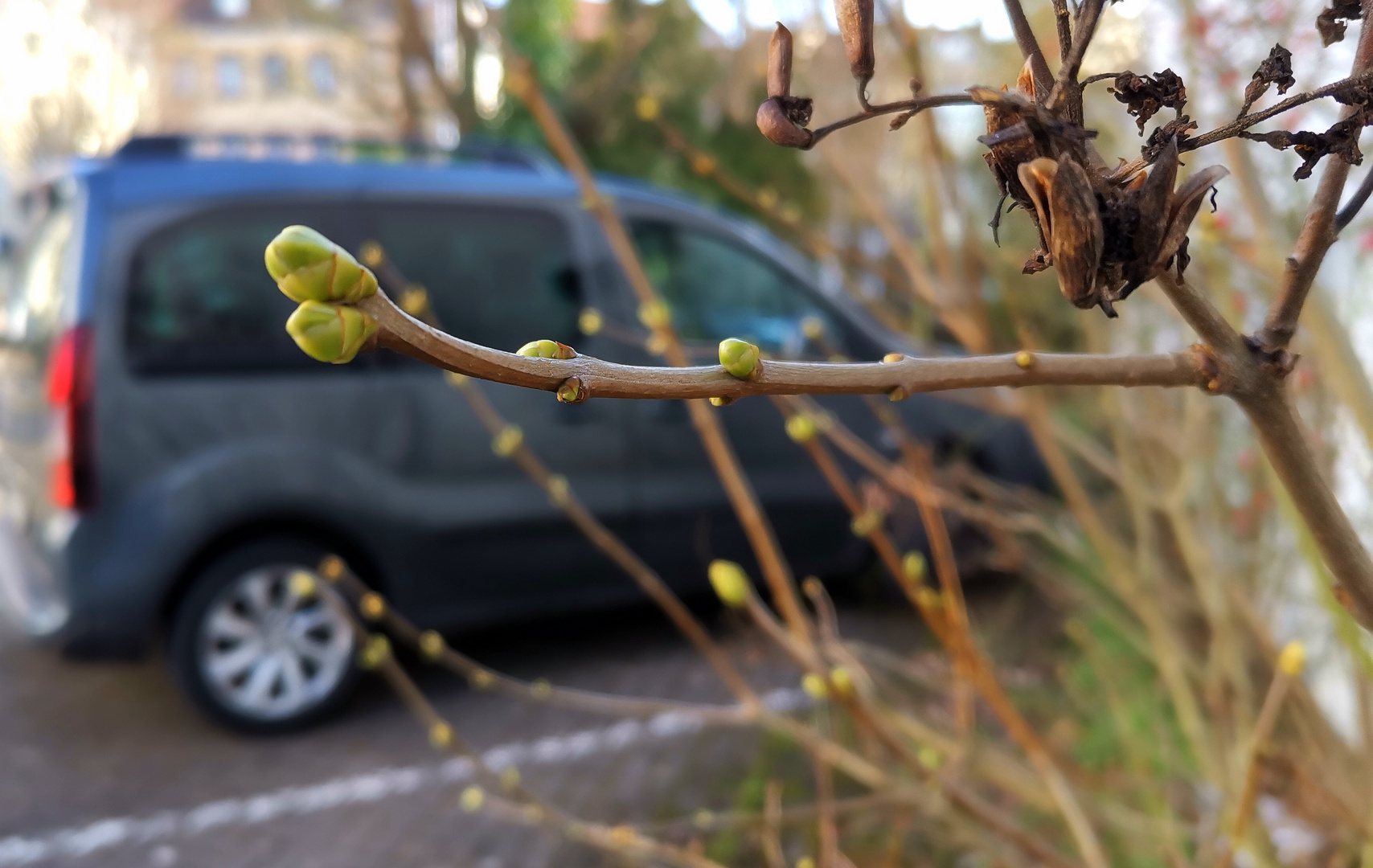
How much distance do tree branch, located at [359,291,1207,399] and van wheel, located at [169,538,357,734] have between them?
12.8ft

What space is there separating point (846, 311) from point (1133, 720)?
235 centimetres

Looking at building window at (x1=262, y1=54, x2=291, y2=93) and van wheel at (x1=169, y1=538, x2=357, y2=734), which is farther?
building window at (x1=262, y1=54, x2=291, y2=93)

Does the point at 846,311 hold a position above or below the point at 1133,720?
above

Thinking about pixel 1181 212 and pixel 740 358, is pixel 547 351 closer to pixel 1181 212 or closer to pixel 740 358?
pixel 740 358

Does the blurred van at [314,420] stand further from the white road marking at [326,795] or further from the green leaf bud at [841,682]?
the green leaf bud at [841,682]

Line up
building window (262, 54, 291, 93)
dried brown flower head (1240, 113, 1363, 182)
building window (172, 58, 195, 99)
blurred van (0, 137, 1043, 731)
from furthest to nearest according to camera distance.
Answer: building window (172, 58, 195, 99), building window (262, 54, 291, 93), blurred van (0, 137, 1043, 731), dried brown flower head (1240, 113, 1363, 182)

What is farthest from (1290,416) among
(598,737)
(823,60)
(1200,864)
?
(598,737)

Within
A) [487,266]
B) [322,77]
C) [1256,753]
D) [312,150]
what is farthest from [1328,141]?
[322,77]

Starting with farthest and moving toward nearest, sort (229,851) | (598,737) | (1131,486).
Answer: (598,737), (229,851), (1131,486)

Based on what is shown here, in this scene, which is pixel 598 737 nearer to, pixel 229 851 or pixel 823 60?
pixel 229 851

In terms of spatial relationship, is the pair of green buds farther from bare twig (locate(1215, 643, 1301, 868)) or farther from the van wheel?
the van wheel

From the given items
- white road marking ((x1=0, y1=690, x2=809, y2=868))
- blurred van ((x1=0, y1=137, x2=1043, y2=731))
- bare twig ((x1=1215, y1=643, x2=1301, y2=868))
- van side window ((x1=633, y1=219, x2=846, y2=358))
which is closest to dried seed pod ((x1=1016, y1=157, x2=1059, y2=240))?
bare twig ((x1=1215, y1=643, x2=1301, y2=868))

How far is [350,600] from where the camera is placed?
4207 mm

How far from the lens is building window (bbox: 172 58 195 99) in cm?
1569
